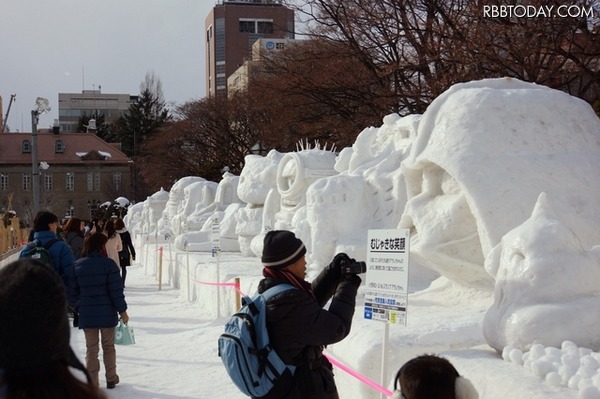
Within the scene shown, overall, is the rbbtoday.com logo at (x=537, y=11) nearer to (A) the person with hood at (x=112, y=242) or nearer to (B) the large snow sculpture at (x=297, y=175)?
(B) the large snow sculpture at (x=297, y=175)

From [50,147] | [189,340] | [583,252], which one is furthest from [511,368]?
[50,147]

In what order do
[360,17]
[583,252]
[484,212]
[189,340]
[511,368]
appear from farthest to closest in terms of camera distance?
[360,17], [189,340], [484,212], [583,252], [511,368]

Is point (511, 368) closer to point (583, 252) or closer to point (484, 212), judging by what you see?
point (583, 252)

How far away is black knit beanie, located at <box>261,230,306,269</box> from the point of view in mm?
4664

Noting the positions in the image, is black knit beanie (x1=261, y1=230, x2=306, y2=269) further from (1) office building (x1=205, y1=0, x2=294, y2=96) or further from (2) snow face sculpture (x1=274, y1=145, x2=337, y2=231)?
(1) office building (x1=205, y1=0, x2=294, y2=96)

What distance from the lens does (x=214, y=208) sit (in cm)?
2445

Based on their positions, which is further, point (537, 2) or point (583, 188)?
point (537, 2)

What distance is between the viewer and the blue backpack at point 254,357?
4434mm

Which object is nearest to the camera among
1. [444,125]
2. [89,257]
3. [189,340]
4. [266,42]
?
[444,125]

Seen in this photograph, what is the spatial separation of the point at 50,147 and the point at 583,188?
75.6 m

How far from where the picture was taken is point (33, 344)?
2.34m

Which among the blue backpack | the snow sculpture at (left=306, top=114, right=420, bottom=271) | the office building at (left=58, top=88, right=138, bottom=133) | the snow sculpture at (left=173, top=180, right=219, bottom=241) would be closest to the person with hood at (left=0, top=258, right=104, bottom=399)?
the blue backpack

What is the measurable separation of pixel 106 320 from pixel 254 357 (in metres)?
4.78

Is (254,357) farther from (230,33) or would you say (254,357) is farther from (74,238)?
(230,33)
